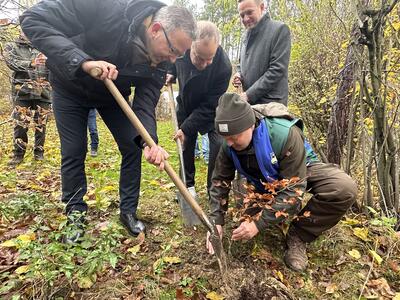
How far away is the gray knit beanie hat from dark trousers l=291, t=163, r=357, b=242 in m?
0.73

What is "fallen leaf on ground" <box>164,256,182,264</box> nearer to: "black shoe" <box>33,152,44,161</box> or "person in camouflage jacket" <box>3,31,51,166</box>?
"person in camouflage jacket" <box>3,31,51,166</box>

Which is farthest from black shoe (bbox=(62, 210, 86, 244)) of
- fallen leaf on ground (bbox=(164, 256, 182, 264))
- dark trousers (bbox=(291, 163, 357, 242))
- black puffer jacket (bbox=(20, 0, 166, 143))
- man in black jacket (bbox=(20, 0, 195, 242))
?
dark trousers (bbox=(291, 163, 357, 242))

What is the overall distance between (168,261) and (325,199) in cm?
131

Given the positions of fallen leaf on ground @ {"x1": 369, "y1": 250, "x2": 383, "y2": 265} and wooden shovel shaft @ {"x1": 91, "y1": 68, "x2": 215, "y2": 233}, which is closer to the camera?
wooden shovel shaft @ {"x1": 91, "y1": 68, "x2": 215, "y2": 233}

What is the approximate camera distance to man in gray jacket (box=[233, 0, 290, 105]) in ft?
9.83

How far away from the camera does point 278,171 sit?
229 cm

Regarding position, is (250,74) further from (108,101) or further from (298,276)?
(298,276)

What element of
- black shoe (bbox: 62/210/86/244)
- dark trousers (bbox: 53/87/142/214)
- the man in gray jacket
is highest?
the man in gray jacket

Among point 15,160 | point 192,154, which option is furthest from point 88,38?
point 15,160

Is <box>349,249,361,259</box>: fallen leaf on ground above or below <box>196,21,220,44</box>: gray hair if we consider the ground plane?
below

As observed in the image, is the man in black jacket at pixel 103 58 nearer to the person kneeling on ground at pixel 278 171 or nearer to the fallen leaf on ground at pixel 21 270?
the fallen leaf on ground at pixel 21 270

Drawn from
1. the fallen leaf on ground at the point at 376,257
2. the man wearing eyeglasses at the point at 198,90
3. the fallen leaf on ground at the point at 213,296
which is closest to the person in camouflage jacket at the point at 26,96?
the man wearing eyeglasses at the point at 198,90

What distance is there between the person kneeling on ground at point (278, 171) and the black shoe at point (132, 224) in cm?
72

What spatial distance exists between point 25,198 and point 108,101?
132cm
